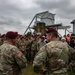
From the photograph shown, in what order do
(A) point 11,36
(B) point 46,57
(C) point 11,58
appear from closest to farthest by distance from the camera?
(B) point 46,57 → (C) point 11,58 → (A) point 11,36

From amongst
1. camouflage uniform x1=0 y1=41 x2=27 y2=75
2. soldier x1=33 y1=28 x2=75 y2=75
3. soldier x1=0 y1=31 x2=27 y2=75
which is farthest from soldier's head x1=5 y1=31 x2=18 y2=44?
soldier x1=33 y1=28 x2=75 y2=75

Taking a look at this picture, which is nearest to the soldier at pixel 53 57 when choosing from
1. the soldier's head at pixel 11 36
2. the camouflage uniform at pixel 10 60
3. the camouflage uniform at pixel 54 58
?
the camouflage uniform at pixel 54 58

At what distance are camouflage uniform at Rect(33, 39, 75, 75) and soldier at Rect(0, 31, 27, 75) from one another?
587 mm

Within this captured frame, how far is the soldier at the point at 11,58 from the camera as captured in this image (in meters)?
6.57

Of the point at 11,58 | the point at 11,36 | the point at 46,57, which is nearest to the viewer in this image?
the point at 46,57

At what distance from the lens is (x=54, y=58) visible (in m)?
6.11

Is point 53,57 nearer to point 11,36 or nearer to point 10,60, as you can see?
point 10,60

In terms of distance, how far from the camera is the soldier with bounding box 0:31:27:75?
657cm

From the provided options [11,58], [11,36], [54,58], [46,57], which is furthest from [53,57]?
[11,36]

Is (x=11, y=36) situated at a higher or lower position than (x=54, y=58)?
higher

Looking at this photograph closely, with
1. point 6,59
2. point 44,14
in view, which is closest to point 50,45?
point 6,59

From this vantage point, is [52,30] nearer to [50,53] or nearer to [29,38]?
[50,53]

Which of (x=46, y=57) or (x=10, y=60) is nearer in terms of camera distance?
(x=46, y=57)

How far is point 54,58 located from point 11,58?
104 centimetres
